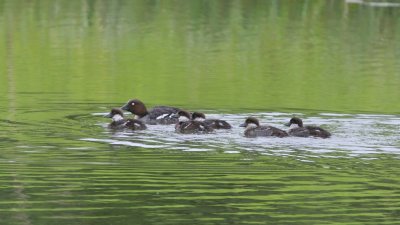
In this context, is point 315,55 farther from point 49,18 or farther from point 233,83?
point 49,18

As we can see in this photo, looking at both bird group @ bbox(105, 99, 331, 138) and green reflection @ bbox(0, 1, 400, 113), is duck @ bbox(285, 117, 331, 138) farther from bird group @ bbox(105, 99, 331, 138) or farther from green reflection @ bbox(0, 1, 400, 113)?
green reflection @ bbox(0, 1, 400, 113)

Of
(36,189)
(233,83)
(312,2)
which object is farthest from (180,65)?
(36,189)

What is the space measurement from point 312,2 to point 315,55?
7.10 meters

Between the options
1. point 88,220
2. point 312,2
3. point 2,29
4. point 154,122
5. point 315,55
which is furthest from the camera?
point 312,2

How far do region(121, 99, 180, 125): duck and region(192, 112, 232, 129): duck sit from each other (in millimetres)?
438

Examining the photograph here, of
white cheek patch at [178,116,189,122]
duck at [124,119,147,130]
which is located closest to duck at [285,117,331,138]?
white cheek patch at [178,116,189,122]

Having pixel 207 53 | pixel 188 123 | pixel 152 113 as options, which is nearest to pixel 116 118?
pixel 152 113

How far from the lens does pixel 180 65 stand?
23.0 metres

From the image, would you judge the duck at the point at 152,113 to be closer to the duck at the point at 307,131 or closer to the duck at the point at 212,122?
the duck at the point at 212,122

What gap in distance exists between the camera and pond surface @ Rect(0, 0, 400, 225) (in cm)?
1121

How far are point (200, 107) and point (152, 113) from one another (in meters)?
1.10

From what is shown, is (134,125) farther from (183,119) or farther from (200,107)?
(200,107)

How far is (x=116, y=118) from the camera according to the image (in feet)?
56.6

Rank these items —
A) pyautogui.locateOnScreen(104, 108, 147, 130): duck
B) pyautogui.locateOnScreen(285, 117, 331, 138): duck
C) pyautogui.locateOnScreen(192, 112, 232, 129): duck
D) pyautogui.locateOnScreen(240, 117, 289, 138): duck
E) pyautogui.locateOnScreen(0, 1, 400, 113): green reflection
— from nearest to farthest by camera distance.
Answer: pyautogui.locateOnScreen(285, 117, 331, 138): duck
pyautogui.locateOnScreen(240, 117, 289, 138): duck
pyautogui.locateOnScreen(192, 112, 232, 129): duck
pyautogui.locateOnScreen(104, 108, 147, 130): duck
pyautogui.locateOnScreen(0, 1, 400, 113): green reflection
